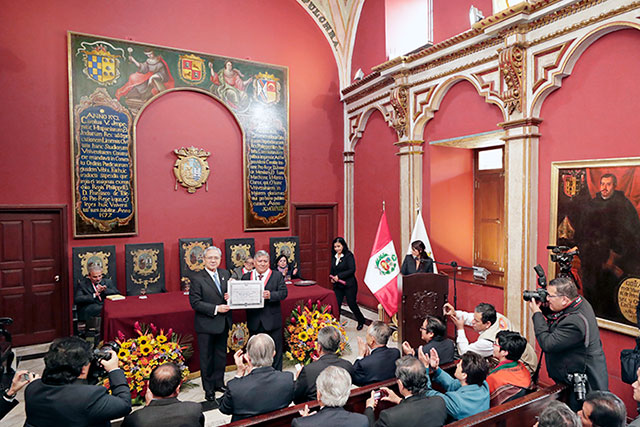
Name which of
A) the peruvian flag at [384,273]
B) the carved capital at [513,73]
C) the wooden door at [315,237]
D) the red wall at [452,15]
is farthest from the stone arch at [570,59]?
the wooden door at [315,237]

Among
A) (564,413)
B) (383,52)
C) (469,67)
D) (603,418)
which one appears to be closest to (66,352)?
(564,413)

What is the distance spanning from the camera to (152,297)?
235 inches

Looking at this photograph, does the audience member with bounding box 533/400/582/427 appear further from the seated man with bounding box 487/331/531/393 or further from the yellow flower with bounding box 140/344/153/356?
the yellow flower with bounding box 140/344/153/356

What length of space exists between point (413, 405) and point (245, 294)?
2522 mm

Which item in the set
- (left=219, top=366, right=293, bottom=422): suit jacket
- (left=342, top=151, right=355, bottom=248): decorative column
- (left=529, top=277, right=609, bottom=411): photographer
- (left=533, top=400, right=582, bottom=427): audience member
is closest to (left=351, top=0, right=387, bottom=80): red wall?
(left=342, top=151, right=355, bottom=248): decorative column

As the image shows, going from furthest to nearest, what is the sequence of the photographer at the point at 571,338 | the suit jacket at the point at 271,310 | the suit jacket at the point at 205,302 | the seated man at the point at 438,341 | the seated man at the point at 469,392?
the suit jacket at the point at 271,310 → the suit jacket at the point at 205,302 → the seated man at the point at 438,341 → the photographer at the point at 571,338 → the seated man at the point at 469,392

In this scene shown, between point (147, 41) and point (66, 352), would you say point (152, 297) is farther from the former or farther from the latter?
point (147, 41)

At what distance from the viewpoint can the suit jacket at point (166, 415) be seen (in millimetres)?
2285

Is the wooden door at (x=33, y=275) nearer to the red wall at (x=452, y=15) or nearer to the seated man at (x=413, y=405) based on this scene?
the seated man at (x=413, y=405)

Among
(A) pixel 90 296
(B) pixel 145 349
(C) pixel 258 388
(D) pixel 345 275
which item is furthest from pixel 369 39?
(C) pixel 258 388

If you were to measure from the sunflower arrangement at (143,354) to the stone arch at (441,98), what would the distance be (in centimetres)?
478

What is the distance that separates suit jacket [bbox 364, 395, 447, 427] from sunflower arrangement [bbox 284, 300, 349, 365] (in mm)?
3030

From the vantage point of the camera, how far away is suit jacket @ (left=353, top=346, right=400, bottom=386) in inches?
128

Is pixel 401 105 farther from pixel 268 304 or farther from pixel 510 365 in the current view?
pixel 510 365
